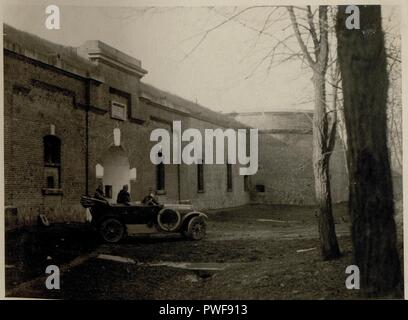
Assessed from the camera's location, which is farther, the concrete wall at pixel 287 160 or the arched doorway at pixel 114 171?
the arched doorway at pixel 114 171

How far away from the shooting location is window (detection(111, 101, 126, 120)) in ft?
27.6

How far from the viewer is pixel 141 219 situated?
314 inches

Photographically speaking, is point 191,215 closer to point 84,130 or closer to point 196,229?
point 196,229

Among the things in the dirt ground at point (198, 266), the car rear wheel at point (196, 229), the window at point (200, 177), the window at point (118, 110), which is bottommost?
the dirt ground at point (198, 266)

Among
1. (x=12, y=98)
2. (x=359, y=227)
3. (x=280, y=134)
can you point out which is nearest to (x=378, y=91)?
(x=359, y=227)

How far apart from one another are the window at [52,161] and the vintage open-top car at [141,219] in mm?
525

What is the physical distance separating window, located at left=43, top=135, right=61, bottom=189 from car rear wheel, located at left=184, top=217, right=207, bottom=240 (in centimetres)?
216

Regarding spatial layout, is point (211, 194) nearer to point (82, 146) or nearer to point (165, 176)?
point (165, 176)

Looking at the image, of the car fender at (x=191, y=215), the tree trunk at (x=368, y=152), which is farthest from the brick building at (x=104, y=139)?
the tree trunk at (x=368, y=152)

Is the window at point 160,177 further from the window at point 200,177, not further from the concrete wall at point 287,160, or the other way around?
the concrete wall at point 287,160

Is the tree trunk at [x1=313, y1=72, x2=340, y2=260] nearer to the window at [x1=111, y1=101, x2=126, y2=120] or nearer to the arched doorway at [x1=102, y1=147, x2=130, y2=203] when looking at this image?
the arched doorway at [x1=102, y1=147, x2=130, y2=203]

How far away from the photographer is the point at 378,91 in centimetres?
630

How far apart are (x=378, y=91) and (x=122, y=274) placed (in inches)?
175

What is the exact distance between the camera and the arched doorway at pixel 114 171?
8148mm
